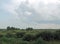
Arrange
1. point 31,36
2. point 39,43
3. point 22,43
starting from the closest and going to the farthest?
point 39,43
point 22,43
point 31,36

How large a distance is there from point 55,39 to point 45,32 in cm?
289

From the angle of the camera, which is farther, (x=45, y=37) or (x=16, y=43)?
(x=45, y=37)

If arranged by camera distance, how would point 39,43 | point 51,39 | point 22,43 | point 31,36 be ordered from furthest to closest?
point 31,36 → point 51,39 → point 22,43 → point 39,43

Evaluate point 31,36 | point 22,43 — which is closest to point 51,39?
point 31,36

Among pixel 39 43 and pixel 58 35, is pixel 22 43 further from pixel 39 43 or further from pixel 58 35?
pixel 58 35

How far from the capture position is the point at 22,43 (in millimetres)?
32969

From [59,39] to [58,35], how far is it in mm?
1193

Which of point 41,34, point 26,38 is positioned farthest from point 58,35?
point 26,38

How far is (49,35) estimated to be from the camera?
4512 centimetres

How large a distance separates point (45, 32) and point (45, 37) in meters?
1.46

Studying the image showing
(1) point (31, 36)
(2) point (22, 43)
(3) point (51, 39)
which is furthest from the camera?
(1) point (31, 36)

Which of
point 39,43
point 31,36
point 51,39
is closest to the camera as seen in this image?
point 39,43

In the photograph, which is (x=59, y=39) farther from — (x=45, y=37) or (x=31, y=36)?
(x=31, y=36)

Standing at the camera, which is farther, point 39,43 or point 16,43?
point 16,43
